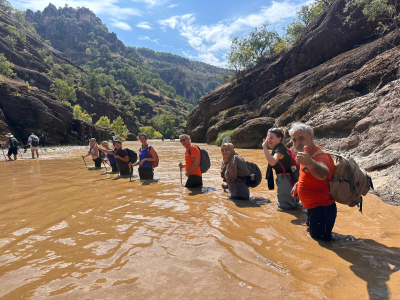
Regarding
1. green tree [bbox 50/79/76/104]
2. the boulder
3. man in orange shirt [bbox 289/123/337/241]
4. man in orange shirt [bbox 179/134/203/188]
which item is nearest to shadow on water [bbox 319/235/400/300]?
man in orange shirt [bbox 289/123/337/241]

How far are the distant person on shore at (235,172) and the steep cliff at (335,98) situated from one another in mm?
3008

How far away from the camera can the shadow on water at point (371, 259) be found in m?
2.01

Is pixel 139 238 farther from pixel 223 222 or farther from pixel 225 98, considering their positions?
pixel 225 98

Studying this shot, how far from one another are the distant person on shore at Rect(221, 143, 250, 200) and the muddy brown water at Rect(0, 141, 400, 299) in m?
0.31

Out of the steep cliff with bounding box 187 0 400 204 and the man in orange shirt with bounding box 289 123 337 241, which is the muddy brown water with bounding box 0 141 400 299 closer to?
the man in orange shirt with bounding box 289 123 337 241

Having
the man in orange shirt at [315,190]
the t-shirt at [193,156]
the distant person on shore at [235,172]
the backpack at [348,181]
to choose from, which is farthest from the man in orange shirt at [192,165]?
the backpack at [348,181]

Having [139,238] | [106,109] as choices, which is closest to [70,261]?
[139,238]

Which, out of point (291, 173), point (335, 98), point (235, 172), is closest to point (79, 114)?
point (335, 98)

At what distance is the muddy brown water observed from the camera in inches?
83.0

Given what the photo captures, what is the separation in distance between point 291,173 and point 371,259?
7.02 feet

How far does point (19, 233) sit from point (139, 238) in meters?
2.01

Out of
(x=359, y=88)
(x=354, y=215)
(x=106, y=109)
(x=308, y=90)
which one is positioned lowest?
(x=354, y=215)

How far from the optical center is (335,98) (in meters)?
14.1

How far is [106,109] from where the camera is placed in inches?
3312
